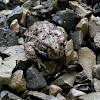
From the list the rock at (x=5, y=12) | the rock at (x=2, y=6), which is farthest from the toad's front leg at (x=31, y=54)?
the rock at (x=2, y=6)

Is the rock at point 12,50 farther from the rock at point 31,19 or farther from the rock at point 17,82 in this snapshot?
the rock at point 31,19

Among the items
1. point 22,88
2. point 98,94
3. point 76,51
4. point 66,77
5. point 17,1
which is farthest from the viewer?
point 17,1

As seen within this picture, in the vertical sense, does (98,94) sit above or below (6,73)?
below

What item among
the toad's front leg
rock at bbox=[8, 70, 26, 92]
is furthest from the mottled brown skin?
rock at bbox=[8, 70, 26, 92]

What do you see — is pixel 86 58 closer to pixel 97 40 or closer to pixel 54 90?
pixel 97 40

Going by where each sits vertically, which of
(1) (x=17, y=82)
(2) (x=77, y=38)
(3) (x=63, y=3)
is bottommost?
(1) (x=17, y=82)

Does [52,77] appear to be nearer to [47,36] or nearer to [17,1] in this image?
[47,36]

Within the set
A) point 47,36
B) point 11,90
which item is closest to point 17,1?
point 47,36

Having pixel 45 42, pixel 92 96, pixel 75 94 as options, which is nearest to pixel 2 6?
pixel 45 42
